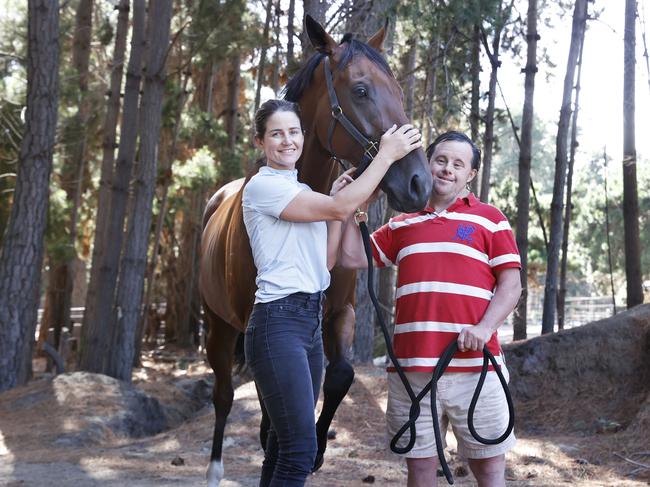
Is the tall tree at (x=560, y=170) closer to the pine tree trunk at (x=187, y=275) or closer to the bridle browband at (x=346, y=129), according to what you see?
the pine tree trunk at (x=187, y=275)

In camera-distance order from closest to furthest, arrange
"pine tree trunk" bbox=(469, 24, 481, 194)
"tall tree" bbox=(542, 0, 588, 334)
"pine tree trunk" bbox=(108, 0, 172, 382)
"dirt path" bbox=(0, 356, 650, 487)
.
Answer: "dirt path" bbox=(0, 356, 650, 487)
"pine tree trunk" bbox=(108, 0, 172, 382)
"tall tree" bbox=(542, 0, 588, 334)
"pine tree trunk" bbox=(469, 24, 481, 194)

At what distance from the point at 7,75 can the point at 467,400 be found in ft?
44.8

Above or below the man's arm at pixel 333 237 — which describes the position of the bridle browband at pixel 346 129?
above

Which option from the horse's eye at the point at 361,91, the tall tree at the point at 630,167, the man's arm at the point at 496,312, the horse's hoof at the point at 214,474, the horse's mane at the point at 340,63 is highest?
the tall tree at the point at 630,167

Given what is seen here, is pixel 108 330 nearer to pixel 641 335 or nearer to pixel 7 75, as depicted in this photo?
pixel 7 75

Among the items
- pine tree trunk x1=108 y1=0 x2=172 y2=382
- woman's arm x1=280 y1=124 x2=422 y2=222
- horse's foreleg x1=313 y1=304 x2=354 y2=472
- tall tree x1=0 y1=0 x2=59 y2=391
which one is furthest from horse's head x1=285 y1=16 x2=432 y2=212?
pine tree trunk x1=108 y1=0 x2=172 y2=382

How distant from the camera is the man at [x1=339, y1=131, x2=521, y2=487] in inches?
122

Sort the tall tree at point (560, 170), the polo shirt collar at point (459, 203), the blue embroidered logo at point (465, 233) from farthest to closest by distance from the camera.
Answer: the tall tree at point (560, 170) → the polo shirt collar at point (459, 203) → the blue embroidered logo at point (465, 233)

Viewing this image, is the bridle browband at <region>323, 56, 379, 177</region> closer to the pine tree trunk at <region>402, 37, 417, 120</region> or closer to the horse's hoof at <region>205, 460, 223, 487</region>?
the horse's hoof at <region>205, 460, 223, 487</region>

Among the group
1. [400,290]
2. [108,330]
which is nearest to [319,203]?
[400,290]

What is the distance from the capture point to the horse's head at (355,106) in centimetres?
313

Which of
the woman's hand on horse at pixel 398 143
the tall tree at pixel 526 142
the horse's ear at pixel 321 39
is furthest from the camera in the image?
the tall tree at pixel 526 142

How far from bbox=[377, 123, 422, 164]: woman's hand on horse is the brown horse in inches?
2.6

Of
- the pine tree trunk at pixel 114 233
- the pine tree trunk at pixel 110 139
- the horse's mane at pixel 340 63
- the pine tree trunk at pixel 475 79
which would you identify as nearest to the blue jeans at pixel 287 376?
the horse's mane at pixel 340 63
